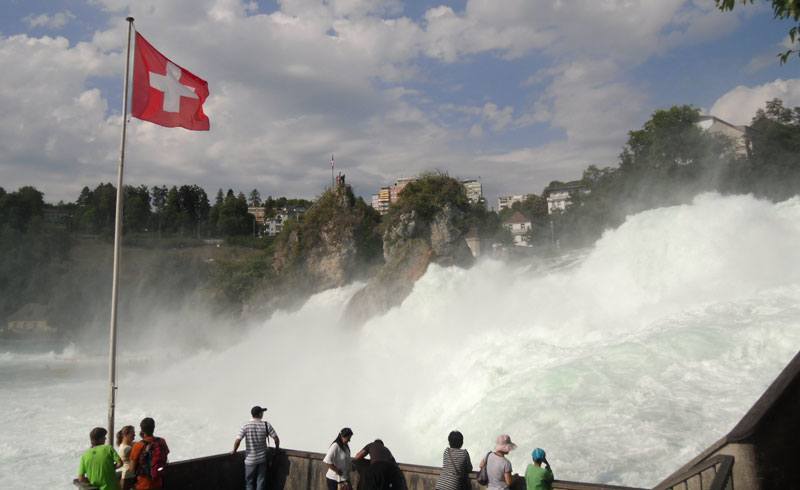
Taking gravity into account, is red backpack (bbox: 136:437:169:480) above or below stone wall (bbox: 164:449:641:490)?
above

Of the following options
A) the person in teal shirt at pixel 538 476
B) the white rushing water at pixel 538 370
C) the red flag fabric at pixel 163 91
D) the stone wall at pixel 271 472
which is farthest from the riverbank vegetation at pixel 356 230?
the person in teal shirt at pixel 538 476

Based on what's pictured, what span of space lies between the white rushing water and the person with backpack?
6279 mm

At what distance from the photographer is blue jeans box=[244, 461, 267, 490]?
7.94 meters

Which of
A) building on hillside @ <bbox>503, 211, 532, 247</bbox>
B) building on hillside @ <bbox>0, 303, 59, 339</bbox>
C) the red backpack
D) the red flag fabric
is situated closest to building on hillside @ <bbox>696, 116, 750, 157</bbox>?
the red flag fabric

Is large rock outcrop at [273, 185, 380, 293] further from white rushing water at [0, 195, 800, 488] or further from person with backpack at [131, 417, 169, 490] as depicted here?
person with backpack at [131, 417, 169, 490]

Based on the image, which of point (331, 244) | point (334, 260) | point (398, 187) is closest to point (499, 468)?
point (334, 260)

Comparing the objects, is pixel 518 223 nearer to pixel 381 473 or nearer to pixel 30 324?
pixel 30 324

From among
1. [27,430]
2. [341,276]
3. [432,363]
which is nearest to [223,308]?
[341,276]

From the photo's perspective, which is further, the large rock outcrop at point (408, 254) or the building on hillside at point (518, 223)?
the building on hillside at point (518, 223)

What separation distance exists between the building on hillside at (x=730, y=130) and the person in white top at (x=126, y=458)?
4983cm

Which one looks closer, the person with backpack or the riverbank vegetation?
the person with backpack

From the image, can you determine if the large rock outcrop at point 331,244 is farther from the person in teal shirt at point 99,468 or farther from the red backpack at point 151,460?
the person in teal shirt at point 99,468

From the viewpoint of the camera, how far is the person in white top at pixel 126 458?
22.0 ft

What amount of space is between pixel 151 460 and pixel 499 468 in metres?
4.23
